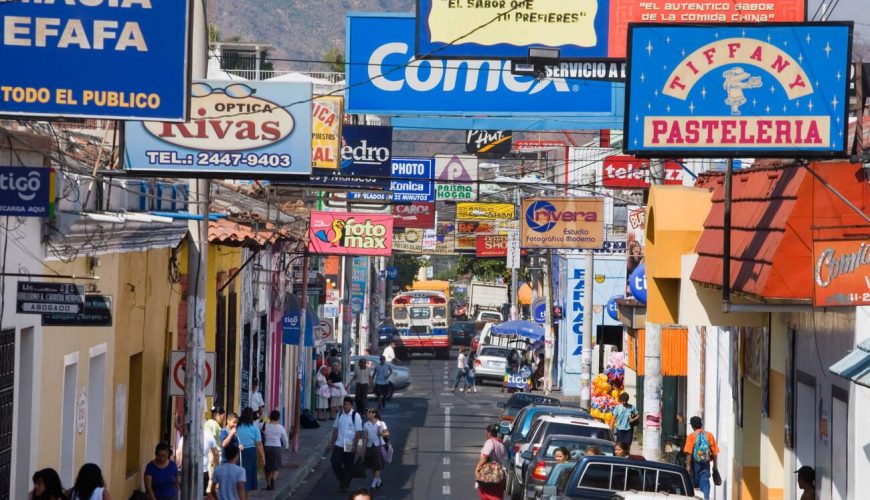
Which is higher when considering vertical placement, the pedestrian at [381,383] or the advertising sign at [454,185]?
the advertising sign at [454,185]

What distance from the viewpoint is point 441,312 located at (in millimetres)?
72125

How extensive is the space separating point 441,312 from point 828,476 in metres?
56.5

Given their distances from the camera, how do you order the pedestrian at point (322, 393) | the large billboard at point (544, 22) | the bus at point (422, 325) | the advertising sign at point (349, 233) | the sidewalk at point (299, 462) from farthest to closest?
the bus at point (422, 325), the pedestrian at point (322, 393), the advertising sign at point (349, 233), the sidewalk at point (299, 462), the large billboard at point (544, 22)

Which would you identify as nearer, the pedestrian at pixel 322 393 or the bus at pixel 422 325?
the pedestrian at pixel 322 393

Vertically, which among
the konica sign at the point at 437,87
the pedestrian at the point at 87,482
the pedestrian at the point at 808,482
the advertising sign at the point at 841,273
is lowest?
the pedestrian at the point at 808,482

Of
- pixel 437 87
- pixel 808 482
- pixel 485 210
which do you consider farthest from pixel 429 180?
pixel 485 210

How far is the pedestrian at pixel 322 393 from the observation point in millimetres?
41375

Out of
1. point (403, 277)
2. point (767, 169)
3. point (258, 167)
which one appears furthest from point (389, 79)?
point (403, 277)

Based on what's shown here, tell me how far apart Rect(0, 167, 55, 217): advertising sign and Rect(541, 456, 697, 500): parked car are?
875cm

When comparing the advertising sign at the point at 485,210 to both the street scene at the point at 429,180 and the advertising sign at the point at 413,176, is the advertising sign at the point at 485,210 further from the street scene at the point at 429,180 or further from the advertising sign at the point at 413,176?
the street scene at the point at 429,180

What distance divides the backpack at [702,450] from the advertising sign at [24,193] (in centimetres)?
1440

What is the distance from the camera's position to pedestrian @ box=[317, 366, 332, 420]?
41375 mm

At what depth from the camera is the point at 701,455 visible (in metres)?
23.3

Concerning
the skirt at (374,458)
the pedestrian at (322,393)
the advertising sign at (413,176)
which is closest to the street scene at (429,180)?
the skirt at (374,458)
